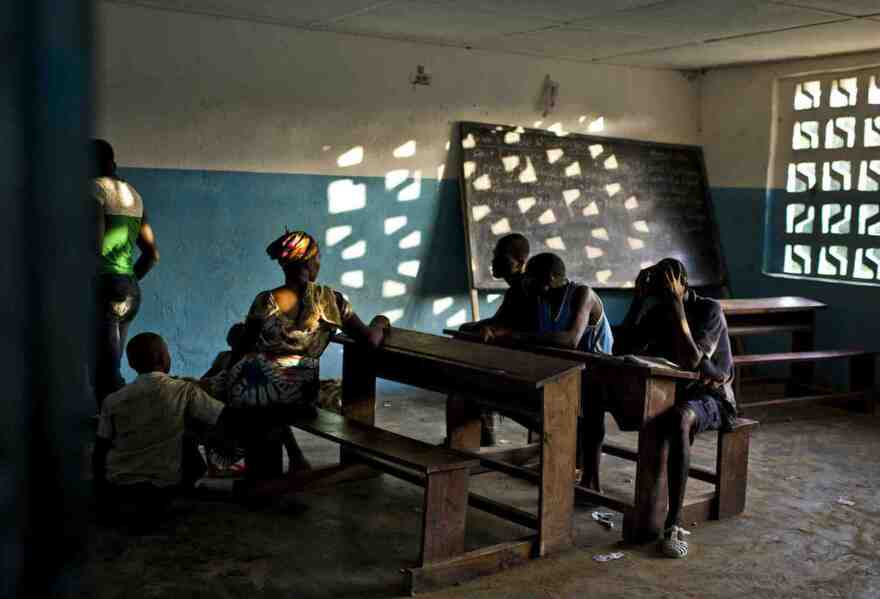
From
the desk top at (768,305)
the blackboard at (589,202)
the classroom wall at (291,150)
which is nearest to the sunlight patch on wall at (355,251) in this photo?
the classroom wall at (291,150)

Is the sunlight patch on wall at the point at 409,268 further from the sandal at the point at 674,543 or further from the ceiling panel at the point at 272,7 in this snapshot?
the sandal at the point at 674,543

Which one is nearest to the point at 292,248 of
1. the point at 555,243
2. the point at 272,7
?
the point at 272,7

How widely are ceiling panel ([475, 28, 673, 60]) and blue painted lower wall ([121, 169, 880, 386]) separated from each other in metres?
1.14

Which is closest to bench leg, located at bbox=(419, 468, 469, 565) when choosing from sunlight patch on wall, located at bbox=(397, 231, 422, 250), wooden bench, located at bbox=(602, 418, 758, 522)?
wooden bench, located at bbox=(602, 418, 758, 522)

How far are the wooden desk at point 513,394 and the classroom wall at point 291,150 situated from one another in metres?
2.20

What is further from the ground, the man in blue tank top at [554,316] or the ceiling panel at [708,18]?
the ceiling panel at [708,18]

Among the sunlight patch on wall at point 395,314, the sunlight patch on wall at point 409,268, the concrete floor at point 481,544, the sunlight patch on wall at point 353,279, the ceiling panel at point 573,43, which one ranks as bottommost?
the concrete floor at point 481,544

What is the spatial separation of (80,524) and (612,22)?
6029mm

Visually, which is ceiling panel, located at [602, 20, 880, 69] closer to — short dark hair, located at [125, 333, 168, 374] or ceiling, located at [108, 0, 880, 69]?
ceiling, located at [108, 0, 880, 69]

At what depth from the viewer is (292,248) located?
4.16m

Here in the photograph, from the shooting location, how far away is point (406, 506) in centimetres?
454

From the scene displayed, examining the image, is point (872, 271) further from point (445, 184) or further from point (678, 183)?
point (445, 184)

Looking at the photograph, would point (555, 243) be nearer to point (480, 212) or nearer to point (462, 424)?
point (480, 212)

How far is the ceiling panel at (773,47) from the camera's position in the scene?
21.5 ft
